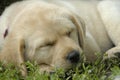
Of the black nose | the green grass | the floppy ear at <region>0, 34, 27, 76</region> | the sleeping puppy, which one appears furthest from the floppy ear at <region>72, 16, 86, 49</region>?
the floppy ear at <region>0, 34, 27, 76</region>

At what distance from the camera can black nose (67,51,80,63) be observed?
5551 millimetres

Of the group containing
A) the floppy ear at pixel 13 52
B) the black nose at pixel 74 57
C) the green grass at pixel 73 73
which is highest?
the floppy ear at pixel 13 52

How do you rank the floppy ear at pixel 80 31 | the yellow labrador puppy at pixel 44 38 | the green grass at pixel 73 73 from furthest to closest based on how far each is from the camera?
the floppy ear at pixel 80 31 → the yellow labrador puppy at pixel 44 38 → the green grass at pixel 73 73

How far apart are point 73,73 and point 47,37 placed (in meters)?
0.52

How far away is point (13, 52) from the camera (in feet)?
19.1

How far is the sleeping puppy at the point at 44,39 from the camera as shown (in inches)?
222

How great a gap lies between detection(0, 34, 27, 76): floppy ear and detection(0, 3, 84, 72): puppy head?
0.01 m

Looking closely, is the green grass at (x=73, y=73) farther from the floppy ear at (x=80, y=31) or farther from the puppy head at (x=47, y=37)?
the floppy ear at (x=80, y=31)

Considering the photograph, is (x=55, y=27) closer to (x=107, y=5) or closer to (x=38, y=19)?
(x=38, y=19)

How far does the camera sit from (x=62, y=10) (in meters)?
6.25

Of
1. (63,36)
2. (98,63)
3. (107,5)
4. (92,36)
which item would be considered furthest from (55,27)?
(107,5)

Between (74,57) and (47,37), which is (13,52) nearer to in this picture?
(47,37)

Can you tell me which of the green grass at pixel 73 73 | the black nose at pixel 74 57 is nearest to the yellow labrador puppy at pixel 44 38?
the black nose at pixel 74 57

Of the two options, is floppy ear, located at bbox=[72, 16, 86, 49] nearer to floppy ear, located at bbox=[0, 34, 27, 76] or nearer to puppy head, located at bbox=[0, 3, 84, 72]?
puppy head, located at bbox=[0, 3, 84, 72]
